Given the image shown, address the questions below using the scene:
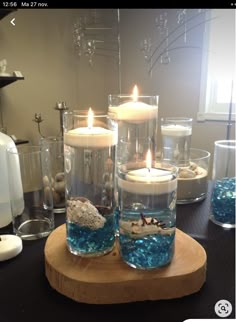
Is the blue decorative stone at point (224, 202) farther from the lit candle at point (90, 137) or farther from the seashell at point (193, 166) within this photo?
the lit candle at point (90, 137)

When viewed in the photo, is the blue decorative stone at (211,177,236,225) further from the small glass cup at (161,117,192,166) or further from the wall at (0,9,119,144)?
the wall at (0,9,119,144)

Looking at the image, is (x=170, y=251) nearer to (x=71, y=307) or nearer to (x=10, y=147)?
(x=71, y=307)

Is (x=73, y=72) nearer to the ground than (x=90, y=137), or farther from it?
farther from it

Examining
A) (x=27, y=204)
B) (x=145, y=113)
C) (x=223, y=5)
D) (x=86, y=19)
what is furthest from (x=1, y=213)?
(x=86, y=19)

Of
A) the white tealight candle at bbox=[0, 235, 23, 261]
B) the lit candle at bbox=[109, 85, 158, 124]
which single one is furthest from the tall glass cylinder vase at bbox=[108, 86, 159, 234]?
the white tealight candle at bbox=[0, 235, 23, 261]

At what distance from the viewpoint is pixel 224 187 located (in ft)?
1.86

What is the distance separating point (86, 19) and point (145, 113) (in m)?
1.31

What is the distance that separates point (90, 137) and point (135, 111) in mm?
148

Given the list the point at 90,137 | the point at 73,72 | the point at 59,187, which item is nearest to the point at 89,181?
the point at 90,137

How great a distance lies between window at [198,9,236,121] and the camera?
1329mm

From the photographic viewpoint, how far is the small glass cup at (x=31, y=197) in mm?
540

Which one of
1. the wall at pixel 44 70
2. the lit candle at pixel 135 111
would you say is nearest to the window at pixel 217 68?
the wall at pixel 44 70

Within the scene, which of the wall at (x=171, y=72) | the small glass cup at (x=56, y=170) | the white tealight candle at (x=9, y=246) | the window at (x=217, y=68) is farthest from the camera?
the wall at (x=171, y=72)

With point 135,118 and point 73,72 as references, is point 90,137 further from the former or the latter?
point 73,72
